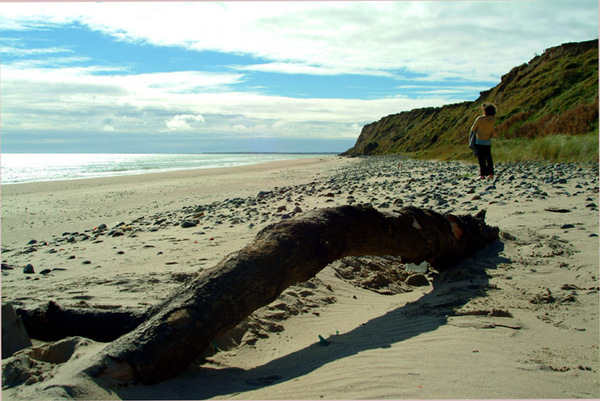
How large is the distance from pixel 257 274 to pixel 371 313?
157cm

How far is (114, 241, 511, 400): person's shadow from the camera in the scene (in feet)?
10.4

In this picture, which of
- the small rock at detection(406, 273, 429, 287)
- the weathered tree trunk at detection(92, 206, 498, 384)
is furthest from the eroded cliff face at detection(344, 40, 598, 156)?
the weathered tree trunk at detection(92, 206, 498, 384)

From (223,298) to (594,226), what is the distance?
6026 mm

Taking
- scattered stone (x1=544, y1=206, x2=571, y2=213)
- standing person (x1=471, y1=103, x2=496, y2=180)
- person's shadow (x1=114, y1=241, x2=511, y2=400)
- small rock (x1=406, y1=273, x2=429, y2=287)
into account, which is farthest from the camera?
scattered stone (x1=544, y1=206, x2=571, y2=213)

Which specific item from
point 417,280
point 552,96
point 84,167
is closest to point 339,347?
point 417,280

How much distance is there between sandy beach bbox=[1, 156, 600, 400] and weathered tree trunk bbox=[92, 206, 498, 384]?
0.66 ft

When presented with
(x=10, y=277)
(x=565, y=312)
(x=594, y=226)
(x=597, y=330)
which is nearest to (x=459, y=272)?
(x=565, y=312)

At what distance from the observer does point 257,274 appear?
12.8 feet

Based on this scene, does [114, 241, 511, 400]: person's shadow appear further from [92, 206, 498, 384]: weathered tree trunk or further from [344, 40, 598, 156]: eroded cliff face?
[344, 40, 598, 156]: eroded cliff face

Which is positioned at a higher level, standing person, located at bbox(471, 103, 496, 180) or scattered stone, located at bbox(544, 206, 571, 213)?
standing person, located at bbox(471, 103, 496, 180)

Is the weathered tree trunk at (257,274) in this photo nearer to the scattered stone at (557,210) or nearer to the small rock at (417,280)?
the small rock at (417,280)

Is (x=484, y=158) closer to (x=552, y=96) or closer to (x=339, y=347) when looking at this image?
(x=339, y=347)

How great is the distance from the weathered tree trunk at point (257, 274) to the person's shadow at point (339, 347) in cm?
17

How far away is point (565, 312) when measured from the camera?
159 inches
